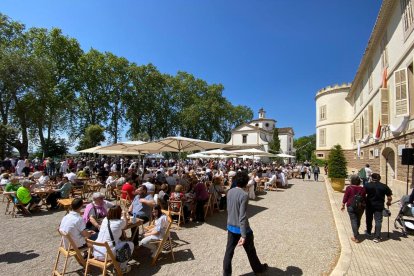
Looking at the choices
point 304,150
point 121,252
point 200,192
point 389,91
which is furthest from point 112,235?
point 304,150

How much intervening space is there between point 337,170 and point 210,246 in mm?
11201

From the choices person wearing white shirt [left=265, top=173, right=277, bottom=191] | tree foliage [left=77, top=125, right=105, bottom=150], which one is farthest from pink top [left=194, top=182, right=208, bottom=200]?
tree foliage [left=77, top=125, right=105, bottom=150]

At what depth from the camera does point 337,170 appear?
1384cm

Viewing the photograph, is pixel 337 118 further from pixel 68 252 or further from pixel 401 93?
pixel 68 252

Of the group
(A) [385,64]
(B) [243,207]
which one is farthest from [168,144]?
(A) [385,64]

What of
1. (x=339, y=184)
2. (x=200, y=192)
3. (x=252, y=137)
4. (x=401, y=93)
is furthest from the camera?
(x=252, y=137)

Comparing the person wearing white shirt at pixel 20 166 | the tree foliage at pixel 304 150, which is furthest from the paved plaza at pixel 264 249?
the tree foliage at pixel 304 150

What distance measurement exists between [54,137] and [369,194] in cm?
3512

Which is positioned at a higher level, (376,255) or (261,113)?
(261,113)

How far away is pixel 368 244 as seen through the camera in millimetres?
5289

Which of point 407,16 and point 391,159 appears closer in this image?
point 407,16

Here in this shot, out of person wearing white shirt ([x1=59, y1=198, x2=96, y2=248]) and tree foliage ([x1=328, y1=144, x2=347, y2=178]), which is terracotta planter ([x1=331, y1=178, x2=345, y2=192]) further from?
person wearing white shirt ([x1=59, y1=198, x2=96, y2=248])

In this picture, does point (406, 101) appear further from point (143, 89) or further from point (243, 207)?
point (143, 89)

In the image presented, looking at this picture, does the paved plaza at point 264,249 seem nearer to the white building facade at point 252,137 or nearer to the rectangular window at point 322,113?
the rectangular window at point 322,113
